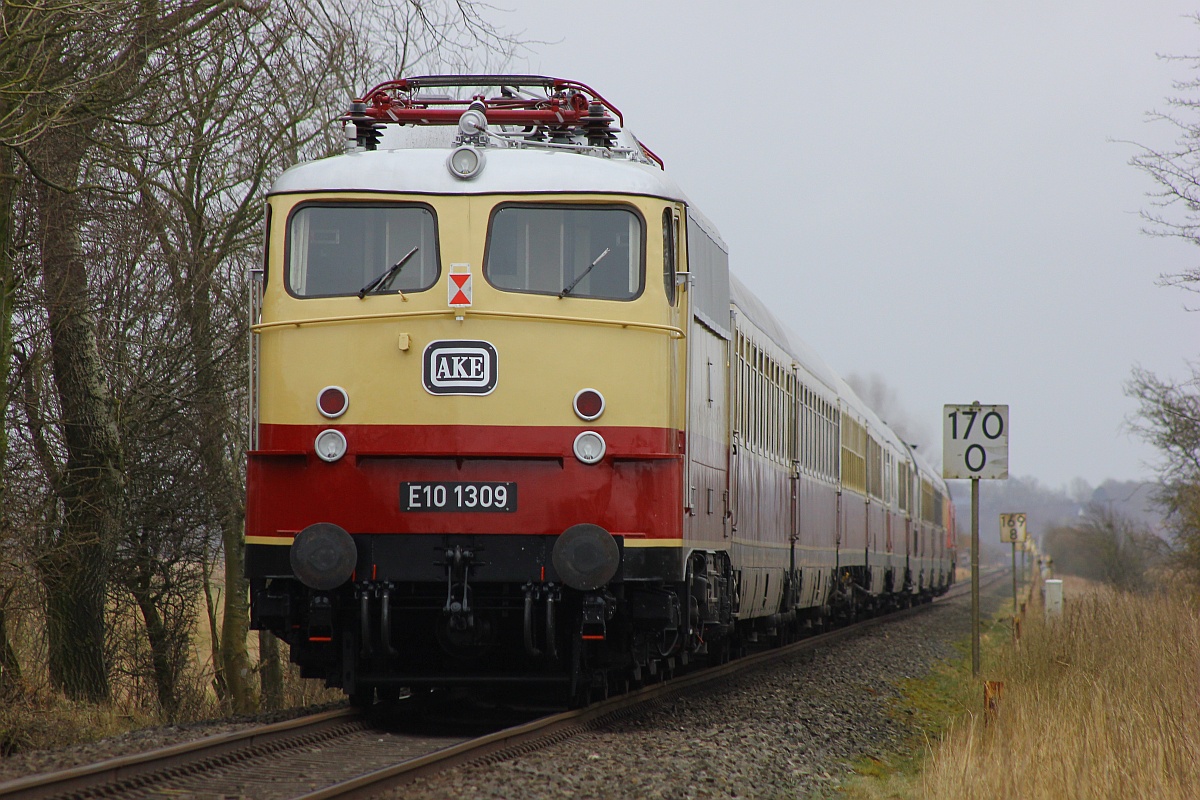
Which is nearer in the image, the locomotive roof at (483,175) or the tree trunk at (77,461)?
the locomotive roof at (483,175)

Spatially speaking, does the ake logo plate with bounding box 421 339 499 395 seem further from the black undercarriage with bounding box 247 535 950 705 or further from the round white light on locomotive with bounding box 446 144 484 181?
the round white light on locomotive with bounding box 446 144 484 181

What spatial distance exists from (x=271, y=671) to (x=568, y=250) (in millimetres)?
11731

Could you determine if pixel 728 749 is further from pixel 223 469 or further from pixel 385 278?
pixel 223 469

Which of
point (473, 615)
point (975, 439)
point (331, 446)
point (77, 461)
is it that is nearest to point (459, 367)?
point (331, 446)

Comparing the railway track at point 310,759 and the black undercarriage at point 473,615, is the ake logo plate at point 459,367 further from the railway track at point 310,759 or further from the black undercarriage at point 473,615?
the railway track at point 310,759

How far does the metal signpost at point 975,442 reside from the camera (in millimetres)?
14508

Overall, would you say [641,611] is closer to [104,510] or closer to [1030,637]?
[104,510]

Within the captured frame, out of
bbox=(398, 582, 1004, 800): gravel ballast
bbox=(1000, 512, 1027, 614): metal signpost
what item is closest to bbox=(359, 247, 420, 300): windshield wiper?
bbox=(398, 582, 1004, 800): gravel ballast

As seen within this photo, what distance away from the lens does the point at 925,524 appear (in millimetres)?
35906

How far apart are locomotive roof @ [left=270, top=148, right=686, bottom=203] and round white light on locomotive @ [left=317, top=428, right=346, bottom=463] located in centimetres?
156

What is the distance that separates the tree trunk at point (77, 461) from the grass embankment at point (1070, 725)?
24.9ft

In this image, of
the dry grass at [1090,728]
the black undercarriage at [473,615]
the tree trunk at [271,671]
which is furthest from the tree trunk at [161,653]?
the dry grass at [1090,728]

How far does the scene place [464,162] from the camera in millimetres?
8844

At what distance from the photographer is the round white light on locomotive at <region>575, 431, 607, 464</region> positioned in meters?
8.40
